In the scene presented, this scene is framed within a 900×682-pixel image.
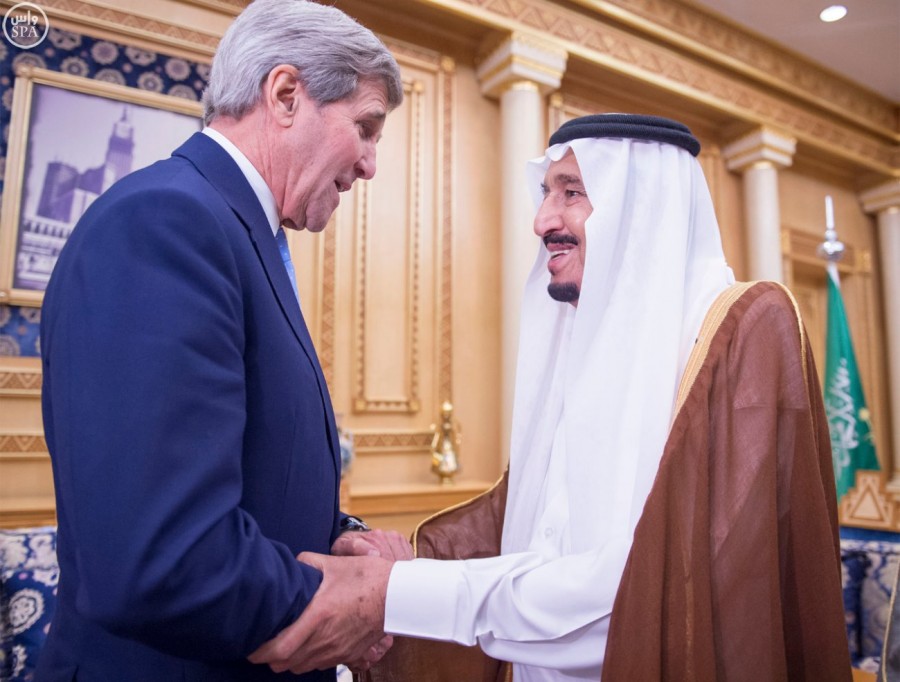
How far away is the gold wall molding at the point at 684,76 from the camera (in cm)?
463

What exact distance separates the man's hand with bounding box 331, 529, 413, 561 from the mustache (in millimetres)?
821

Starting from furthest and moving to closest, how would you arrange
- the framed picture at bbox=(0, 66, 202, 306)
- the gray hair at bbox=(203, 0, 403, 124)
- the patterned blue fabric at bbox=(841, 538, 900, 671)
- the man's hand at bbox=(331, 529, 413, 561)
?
the framed picture at bbox=(0, 66, 202, 306)
the patterned blue fabric at bbox=(841, 538, 900, 671)
the man's hand at bbox=(331, 529, 413, 561)
the gray hair at bbox=(203, 0, 403, 124)

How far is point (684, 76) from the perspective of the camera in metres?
5.57

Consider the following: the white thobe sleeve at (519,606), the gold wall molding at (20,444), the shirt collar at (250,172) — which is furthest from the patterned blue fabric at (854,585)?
the gold wall molding at (20,444)

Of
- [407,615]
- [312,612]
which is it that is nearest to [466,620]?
[407,615]

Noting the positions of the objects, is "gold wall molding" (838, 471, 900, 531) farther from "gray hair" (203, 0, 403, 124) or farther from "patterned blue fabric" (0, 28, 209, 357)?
"patterned blue fabric" (0, 28, 209, 357)

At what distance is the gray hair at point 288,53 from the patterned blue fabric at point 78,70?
2631mm

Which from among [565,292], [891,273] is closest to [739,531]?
[565,292]

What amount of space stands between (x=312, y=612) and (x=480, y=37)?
4.58m

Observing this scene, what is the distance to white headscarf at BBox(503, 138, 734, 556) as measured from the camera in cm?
124

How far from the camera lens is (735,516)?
42.6 inches

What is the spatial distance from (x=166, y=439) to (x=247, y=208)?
0.44 m

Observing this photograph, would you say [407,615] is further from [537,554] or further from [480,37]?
[480,37]

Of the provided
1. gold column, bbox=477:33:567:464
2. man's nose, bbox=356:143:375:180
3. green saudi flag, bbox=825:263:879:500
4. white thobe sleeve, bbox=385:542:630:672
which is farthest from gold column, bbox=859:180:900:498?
man's nose, bbox=356:143:375:180
